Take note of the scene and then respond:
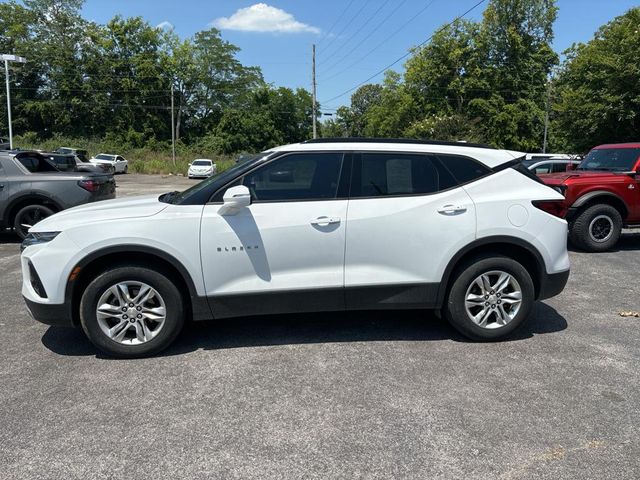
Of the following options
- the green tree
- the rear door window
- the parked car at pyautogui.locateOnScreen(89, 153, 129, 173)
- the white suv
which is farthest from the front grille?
the parked car at pyautogui.locateOnScreen(89, 153, 129, 173)

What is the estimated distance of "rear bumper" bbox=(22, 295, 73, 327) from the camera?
13.0 ft

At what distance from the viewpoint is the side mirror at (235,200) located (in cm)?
391

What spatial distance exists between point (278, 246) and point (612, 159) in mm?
7792

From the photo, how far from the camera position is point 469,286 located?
172 inches

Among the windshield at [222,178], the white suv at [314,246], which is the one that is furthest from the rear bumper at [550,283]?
the windshield at [222,178]

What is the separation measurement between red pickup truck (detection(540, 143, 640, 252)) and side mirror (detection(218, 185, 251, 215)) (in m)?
6.40

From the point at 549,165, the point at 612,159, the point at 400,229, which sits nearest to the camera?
the point at 400,229

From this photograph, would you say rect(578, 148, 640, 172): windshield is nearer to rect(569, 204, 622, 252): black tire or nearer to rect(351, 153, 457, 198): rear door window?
rect(569, 204, 622, 252): black tire

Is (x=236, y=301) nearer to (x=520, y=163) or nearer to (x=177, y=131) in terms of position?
(x=520, y=163)

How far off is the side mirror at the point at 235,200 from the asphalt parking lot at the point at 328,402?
3.91 ft

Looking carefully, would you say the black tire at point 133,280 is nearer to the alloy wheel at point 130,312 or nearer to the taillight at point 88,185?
the alloy wheel at point 130,312

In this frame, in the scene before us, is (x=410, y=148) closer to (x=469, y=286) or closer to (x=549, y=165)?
(x=469, y=286)

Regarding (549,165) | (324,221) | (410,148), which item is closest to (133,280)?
(324,221)

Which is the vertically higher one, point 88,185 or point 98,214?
point 88,185
